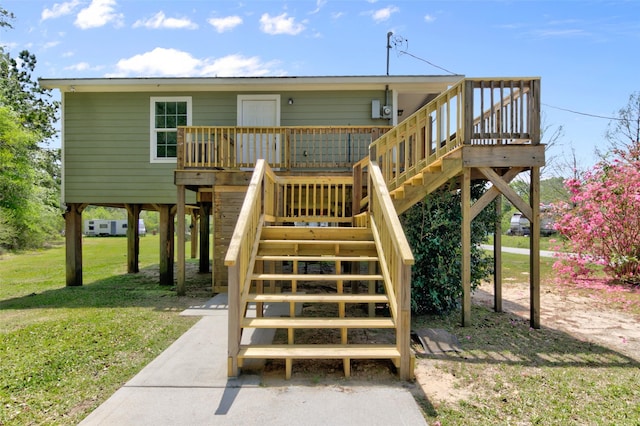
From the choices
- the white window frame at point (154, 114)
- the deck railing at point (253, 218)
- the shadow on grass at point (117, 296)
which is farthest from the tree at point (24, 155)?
the deck railing at point (253, 218)

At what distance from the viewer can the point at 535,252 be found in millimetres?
4949

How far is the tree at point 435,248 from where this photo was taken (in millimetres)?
5281

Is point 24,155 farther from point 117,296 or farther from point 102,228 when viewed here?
point 102,228

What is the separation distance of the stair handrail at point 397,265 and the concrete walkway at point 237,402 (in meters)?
0.35

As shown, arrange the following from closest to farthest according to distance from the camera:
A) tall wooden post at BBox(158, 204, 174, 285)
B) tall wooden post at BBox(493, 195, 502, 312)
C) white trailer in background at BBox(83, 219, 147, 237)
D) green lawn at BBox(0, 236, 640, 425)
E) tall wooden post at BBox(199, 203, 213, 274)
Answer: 1. green lawn at BBox(0, 236, 640, 425)
2. tall wooden post at BBox(493, 195, 502, 312)
3. tall wooden post at BBox(158, 204, 174, 285)
4. tall wooden post at BBox(199, 203, 213, 274)
5. white trailer in background at BBox(83, 219, 147, 237)

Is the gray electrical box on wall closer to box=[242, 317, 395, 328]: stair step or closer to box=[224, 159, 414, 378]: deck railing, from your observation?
box=[224, 159, 414, 378]: deck railing

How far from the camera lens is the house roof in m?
8.10

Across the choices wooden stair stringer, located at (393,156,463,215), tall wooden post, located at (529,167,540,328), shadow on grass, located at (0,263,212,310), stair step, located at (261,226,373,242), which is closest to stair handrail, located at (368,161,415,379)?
stair step, located at (261,226,373,242)

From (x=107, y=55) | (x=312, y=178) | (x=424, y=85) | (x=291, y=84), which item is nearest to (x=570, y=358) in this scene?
(x=312, y=178)

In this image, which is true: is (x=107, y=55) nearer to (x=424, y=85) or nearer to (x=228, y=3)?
(x=228, y=3)

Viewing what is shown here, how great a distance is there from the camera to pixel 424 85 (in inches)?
326

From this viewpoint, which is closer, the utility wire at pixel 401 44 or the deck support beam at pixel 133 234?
the deck support beam at pixel 133 234

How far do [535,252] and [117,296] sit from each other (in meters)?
7.60

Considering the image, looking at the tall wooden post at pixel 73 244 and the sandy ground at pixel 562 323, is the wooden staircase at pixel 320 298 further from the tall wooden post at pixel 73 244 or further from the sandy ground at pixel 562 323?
the tall wooden post at pixel 73 244
